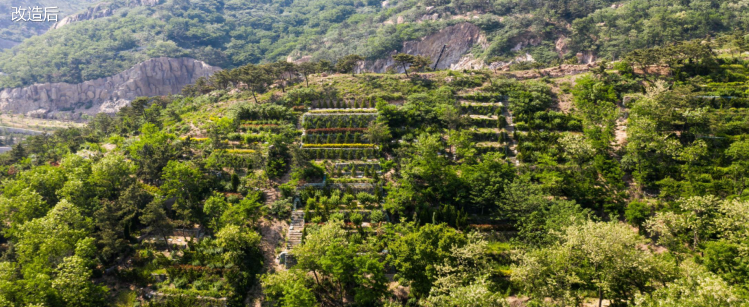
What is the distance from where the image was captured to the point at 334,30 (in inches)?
4865

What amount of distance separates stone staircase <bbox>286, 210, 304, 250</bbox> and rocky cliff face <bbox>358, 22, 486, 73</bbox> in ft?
211

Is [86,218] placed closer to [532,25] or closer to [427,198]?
[427,198]

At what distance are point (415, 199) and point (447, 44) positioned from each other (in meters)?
71.1

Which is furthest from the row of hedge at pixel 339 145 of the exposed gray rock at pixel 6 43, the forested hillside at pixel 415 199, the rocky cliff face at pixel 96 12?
the exposed gray rock at pixel 6 43

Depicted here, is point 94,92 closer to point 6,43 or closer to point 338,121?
point 6,43

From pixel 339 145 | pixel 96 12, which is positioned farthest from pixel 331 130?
pixel 96 12

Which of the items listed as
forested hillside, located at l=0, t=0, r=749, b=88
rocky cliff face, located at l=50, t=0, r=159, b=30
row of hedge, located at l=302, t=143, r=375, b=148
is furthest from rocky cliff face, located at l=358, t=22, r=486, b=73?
rocky cliff face, located at l=50, t=0, r=159, b=30

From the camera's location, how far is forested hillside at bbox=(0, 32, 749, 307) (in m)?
24.1

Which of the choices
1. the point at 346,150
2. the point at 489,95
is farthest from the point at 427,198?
the point at 489,95

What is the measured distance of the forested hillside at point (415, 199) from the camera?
24141mm

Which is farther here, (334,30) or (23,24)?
(23,24)

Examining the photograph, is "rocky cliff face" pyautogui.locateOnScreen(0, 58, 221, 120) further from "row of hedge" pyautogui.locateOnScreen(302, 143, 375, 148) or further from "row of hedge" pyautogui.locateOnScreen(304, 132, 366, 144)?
"row of hedge" pyautogui.locateOnScreen(302, 143, 375, 148)

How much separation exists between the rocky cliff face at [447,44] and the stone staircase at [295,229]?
64249 millimetres

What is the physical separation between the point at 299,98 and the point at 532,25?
64.0 m
